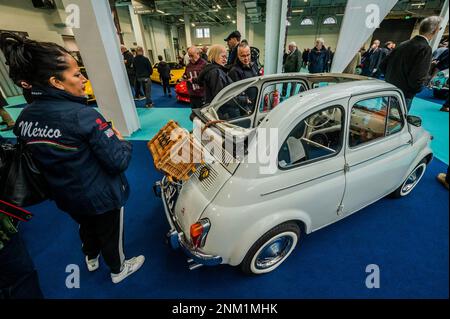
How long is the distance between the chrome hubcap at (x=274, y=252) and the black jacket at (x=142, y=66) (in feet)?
23.6

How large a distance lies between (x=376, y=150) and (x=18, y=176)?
287 centimetres

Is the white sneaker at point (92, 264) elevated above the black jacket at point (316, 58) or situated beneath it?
situated beneath

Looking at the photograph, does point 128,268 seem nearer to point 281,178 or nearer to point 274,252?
point 274,252

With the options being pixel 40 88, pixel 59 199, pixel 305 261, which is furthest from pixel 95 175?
pixel 305 261

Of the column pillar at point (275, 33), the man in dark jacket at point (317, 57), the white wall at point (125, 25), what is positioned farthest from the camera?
the white wall at point (125, 25)

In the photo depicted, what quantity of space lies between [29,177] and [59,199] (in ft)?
0.75

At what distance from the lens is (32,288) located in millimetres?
1490

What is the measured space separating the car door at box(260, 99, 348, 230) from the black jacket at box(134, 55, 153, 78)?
22.3ft

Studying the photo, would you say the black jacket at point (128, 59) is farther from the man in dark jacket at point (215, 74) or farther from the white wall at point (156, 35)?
the white wall at point (156, 35)

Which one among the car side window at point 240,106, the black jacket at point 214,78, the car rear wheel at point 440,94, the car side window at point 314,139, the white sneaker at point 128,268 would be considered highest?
the black jacket at point 214,78

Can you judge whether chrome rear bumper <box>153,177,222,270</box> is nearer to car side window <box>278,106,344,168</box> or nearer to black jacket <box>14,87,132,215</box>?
black jacket <box>14,87,132,215</box>

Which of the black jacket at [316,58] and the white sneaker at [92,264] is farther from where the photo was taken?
the black jacket at [316,58]

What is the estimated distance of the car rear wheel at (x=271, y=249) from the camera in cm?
175

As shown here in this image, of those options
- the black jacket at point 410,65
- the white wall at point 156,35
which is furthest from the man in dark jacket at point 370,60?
the white wall at point 156,35
